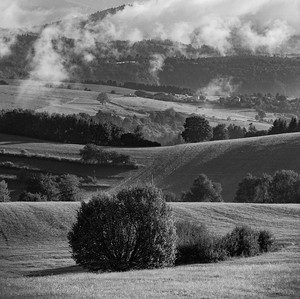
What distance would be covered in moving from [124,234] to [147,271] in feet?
19.9

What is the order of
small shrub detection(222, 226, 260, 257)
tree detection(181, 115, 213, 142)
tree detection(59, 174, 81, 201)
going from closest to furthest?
1. small shrub detection(222, 226, 260, 257)
2. tree detection(59, 174, 81, 201)
3. tree detection(181, 115, 213, 142)

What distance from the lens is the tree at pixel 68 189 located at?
3588 inches

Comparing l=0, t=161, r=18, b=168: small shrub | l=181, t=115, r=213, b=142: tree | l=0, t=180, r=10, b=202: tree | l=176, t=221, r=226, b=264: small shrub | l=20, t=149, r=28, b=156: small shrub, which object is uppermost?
l=181, t=115, r=213, b=142: tree

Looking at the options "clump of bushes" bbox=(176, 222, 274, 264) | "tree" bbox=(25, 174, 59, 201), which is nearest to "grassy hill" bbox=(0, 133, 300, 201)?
"tree" bbox=(25, 174, 59, 201)

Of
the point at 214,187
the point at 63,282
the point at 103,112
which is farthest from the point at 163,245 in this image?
the point at 103,112

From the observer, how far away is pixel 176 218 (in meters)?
60.0

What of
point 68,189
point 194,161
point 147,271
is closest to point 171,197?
point 68,189

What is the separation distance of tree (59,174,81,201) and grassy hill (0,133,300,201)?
20.1 feet

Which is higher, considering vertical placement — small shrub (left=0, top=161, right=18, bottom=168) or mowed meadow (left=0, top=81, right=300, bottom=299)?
small shrub (left=0, top=161, right=18, bottom=168)

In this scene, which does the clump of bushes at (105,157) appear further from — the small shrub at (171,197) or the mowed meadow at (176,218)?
the small shrub at (171,197)

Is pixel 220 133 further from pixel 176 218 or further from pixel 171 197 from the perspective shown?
pixel 176 218

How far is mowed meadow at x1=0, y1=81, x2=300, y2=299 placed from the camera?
24.6 meters

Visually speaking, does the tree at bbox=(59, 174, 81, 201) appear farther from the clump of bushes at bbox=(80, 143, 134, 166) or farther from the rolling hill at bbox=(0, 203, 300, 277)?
the rolling hill at bbox=(0, 203, 300, 277)

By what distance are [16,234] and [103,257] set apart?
1991 cm
